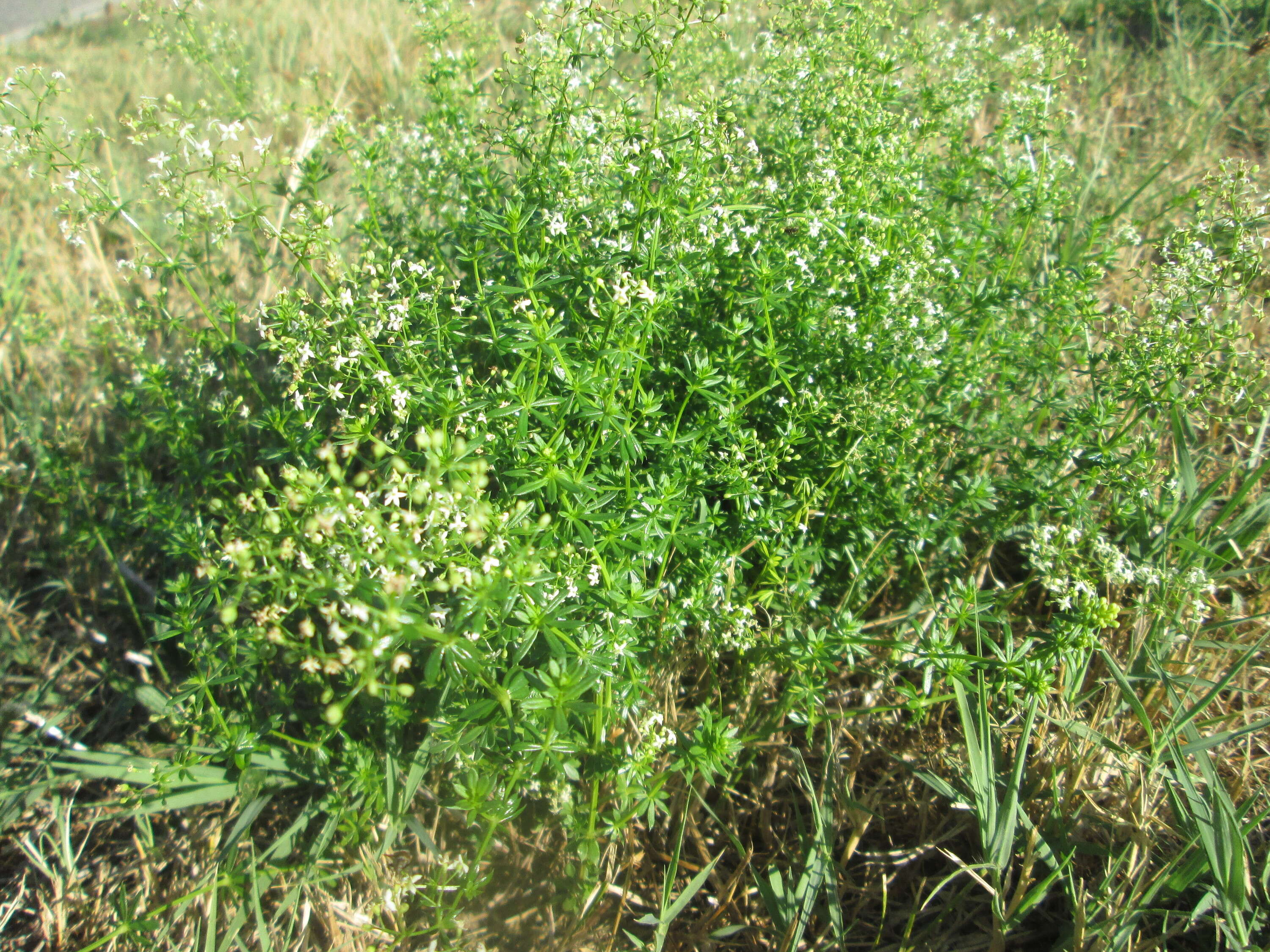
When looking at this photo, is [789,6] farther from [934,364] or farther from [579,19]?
[934,364]

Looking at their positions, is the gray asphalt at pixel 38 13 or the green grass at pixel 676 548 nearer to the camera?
the green grass at pixel 676 548

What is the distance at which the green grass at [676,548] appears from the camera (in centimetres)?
256

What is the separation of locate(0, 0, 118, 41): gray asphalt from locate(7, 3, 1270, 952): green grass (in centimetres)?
1077

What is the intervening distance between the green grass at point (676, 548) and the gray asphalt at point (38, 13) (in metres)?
10.8

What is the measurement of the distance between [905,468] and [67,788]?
416 centimetres

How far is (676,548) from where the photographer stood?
3.14 metres

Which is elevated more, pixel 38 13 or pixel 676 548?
pixel 38 13

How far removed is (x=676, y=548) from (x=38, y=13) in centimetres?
1560

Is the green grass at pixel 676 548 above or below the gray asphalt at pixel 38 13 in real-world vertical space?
below

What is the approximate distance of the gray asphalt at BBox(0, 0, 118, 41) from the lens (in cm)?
1123

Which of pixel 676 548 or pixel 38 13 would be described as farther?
pixel 38 13

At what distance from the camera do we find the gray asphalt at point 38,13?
11.2 metres

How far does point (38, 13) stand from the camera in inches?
480

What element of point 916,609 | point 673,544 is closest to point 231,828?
point 673,544
